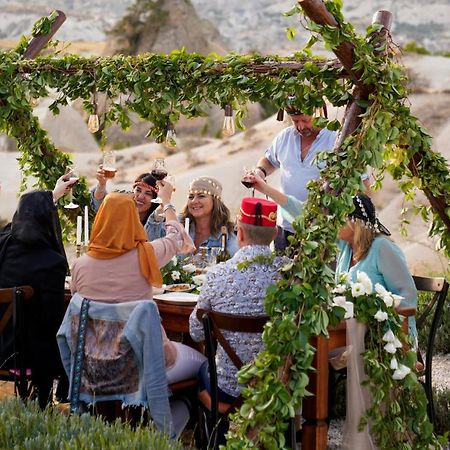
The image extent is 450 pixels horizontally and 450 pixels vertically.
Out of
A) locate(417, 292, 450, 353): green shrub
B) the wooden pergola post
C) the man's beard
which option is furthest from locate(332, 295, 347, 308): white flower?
locate(417, 292, 450, 353): green shrub

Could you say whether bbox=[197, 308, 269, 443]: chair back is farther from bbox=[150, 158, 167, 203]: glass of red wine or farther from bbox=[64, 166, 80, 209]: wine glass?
bbox=[64, 166, 80, 209]: wine glass

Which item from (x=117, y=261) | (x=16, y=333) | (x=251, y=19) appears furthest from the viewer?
(x=251, y=19)

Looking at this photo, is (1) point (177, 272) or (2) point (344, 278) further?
(1) point (177, 272)

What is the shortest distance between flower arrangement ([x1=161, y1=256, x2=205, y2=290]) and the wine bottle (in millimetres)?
242

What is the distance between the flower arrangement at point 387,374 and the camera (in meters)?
4.84

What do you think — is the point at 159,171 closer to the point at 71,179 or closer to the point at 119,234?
the point at 71,179

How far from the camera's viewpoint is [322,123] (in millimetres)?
4984

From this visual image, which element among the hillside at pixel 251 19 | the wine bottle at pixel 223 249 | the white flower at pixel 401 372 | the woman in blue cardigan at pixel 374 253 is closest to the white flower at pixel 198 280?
the wine bottle at pixel 223 249

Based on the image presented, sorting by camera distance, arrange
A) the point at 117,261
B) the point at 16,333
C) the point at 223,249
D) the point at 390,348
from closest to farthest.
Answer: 1. the point at 390,348
2. the point at 117,261
3. the point at 16,333
4. the point at 223,249

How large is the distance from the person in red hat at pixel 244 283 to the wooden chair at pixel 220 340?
2.3 inches

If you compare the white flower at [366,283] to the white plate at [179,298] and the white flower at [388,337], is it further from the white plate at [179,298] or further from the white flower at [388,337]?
the white plate at [179,298]

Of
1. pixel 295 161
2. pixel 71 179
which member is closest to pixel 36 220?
pixel 71 179

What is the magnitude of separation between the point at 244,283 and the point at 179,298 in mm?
874

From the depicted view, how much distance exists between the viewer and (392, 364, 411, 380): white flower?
4.86 metres
